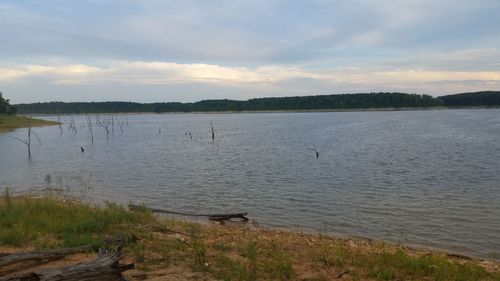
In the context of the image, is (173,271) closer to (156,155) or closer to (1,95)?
(156,155)

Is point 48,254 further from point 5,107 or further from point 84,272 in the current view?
point 5,107

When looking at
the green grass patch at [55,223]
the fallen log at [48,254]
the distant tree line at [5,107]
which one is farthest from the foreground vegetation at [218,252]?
the distant tree line at [5,107]

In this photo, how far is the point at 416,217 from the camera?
709 inches

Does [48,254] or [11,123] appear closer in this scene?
[48,254]

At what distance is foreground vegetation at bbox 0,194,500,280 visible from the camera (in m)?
9.23

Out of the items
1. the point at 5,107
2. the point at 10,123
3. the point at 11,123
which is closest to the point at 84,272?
the point at 10,123

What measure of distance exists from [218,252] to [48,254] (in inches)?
151

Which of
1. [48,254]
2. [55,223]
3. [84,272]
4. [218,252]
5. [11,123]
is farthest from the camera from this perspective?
[11,123]

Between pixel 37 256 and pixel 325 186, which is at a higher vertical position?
pixel 37 256

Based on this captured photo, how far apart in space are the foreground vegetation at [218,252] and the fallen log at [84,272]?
3.41 ft

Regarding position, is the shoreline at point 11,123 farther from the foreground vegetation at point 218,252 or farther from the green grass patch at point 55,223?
the foreground vegetation at point 218,252

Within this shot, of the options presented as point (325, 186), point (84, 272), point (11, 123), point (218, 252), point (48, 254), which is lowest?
point (325, 186)

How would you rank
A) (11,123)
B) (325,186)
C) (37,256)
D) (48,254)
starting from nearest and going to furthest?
(37,256)
(48,254)
(325,186)
(11,123)

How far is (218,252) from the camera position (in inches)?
433
